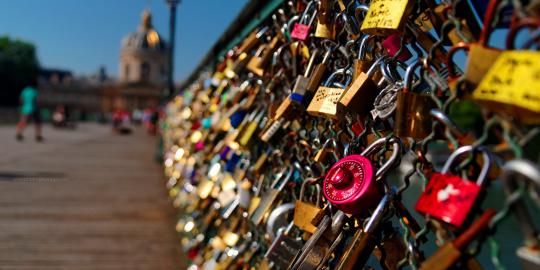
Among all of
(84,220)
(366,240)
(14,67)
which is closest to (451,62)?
(366,240)

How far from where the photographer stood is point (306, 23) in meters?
1.49

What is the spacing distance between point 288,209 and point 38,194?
498cm

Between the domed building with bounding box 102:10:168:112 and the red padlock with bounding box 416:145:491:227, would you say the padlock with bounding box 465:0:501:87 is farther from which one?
the domed building with bounding box 102:10:168:112

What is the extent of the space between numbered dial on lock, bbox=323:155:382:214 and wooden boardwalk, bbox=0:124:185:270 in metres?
2.43

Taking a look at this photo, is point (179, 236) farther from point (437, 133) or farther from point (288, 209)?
point (437, 133)

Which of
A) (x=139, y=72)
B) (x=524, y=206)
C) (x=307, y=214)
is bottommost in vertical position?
(x=139, y=72)

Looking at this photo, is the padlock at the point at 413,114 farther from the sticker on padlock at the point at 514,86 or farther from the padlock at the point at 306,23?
the padlock at the point at 306,23

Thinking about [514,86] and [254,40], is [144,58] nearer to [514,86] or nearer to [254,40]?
[254,40]

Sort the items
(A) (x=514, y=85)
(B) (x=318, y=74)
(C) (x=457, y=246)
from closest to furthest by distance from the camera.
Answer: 1. (A) (x=514, y=85)
2. (C) (x=457, y=246)
3. (B) (x=318, y=74)

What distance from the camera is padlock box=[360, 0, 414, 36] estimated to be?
88 centimetres

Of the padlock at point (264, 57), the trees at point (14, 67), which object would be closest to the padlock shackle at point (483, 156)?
the padlock at point (264, 57)

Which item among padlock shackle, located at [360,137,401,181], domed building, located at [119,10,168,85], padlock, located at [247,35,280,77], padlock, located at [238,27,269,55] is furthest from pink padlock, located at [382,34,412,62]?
domed building, located at [119,10,168,85]

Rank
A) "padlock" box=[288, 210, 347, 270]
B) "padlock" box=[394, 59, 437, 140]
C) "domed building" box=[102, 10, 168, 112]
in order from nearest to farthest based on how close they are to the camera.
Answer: "padlock" box=[394, 59, 437, 140] < "padlock" box=[288, 210, 347, 270] < "domed building" box=[102, 10, 168, 112]

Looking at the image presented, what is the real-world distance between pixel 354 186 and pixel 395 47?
0.25m
